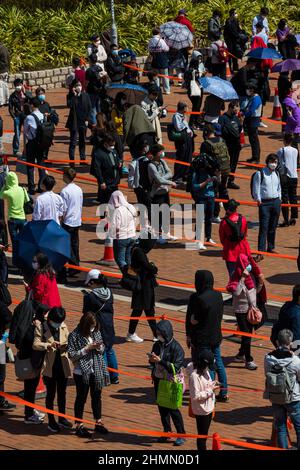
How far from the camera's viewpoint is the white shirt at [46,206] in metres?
22.3

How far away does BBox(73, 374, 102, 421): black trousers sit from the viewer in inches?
661

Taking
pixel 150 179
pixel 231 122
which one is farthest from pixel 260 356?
pixel 231 122

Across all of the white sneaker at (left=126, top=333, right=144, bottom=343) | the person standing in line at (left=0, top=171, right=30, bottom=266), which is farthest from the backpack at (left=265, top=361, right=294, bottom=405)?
the person standing in line at (left=0, top=171, right=30, bottom=266)

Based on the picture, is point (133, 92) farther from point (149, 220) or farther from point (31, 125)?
point (149, 220)

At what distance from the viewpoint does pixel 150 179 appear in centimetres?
2420

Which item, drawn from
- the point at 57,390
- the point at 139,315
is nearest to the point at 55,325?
the point at 57,390

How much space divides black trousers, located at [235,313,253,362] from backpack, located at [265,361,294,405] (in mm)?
3011

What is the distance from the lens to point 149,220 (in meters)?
24.6

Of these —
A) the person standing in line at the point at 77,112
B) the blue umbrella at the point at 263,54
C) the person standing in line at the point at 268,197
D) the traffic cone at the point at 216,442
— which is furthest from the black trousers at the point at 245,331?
the blue umbrella at the point at 263,54

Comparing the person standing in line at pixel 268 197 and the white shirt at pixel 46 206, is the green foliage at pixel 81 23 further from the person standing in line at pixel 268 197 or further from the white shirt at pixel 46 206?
the white shirt at pixel 46 206

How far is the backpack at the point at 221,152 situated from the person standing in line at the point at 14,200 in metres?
3.68

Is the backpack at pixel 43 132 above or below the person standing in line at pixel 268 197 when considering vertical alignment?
above

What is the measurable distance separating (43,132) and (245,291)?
869 cm

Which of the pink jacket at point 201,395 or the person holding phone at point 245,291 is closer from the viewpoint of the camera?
the pink jacket at point 201,395
